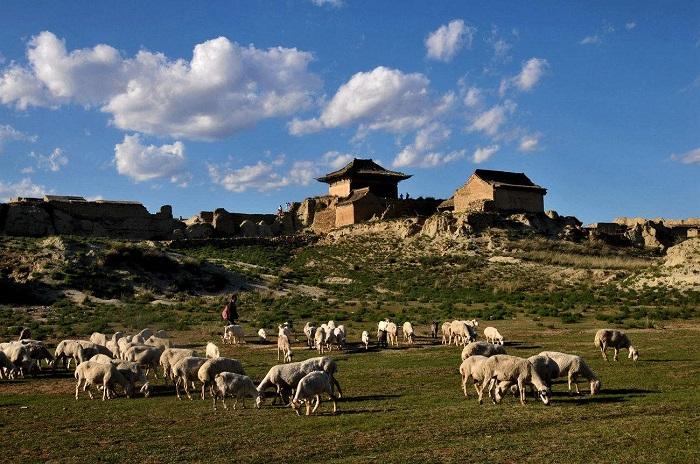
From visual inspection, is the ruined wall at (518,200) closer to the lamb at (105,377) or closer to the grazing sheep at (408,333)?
the grazing sheep at (408,333)

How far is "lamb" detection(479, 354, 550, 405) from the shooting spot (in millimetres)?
13484

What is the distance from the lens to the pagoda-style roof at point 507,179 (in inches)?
2562

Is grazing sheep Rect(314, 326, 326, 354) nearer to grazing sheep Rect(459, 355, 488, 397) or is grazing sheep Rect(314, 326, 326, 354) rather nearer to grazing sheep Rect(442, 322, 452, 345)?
grazing sheep Rect(442, 322, 452, 345)

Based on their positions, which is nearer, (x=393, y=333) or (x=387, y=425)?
(x=387, y=425)

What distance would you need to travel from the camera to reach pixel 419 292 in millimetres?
47156

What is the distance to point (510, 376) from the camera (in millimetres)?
13742

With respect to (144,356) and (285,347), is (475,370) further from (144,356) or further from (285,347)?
(144,356)

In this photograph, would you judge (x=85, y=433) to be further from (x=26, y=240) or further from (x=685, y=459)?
(x=26, y=240)

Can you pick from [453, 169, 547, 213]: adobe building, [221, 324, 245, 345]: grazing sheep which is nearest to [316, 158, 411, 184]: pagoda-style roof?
[453, 169, 547, 213]: adobe building

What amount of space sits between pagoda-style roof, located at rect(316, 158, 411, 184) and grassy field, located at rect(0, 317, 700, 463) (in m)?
56.7

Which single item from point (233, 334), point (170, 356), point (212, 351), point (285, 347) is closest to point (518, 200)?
point (233, 334)

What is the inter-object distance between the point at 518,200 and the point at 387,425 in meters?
55.9

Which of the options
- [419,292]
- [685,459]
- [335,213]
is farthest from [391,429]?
[335,213]

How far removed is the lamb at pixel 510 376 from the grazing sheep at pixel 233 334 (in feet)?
46.3
